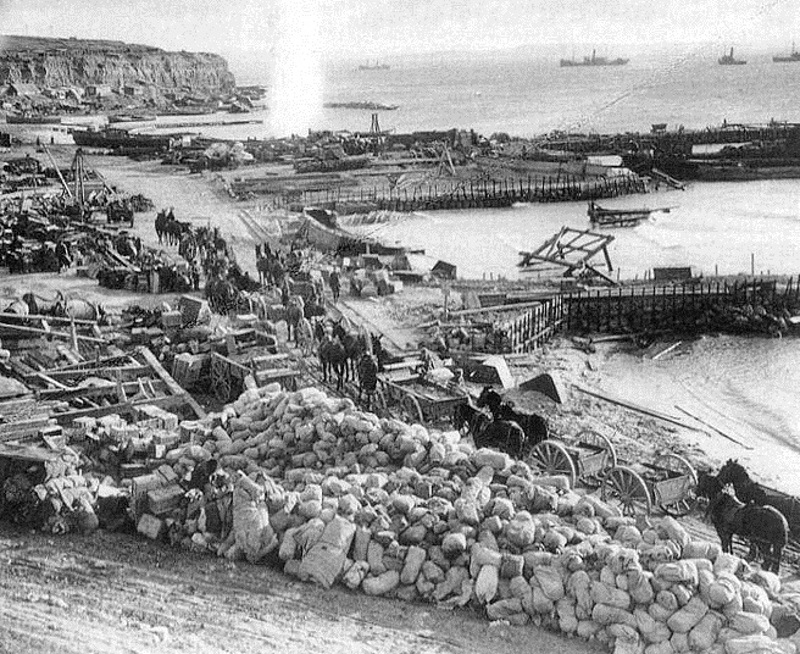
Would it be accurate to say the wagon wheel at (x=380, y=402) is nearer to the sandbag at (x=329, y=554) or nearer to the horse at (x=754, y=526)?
the sandbag at (x=329, y=554)

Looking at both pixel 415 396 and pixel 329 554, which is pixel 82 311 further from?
pixel 329 554

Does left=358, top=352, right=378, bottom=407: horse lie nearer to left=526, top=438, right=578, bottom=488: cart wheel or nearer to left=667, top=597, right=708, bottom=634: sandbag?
left=526, top=438, right=578, bottom=488: cart wheel

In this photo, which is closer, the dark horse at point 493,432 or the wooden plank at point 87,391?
the dark horse at point 493,432

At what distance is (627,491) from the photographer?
41.3 ft

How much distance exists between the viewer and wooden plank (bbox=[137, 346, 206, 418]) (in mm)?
16175

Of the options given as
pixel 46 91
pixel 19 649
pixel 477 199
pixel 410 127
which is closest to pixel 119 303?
pixel 19 649

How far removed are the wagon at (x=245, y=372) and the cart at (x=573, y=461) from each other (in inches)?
203

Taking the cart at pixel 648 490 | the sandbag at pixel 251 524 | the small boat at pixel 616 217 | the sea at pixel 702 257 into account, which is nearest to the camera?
the sandbag at pixel 251 524

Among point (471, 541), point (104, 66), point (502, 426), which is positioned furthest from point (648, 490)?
point (104, 66)

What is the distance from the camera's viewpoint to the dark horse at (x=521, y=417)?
14039 millimetres

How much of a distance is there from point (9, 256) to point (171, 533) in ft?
65.7

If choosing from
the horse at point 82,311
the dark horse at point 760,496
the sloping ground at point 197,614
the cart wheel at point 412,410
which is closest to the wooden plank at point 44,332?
the horse at point 82,311

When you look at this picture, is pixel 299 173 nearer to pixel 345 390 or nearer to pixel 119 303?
pixel 119 303

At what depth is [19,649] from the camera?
339 inches
